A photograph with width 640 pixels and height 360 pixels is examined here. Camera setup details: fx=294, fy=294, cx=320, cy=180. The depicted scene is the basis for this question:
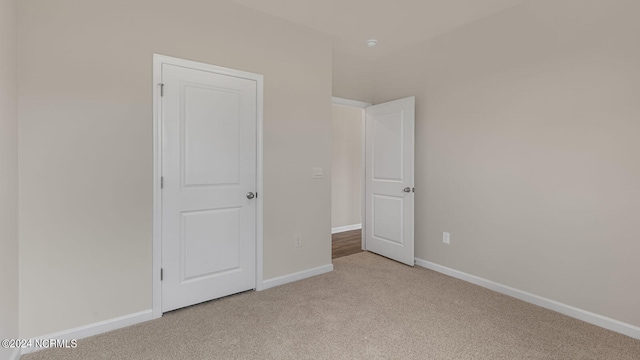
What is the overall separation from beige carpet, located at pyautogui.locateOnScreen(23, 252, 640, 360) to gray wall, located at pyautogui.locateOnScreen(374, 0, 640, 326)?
1.23ft

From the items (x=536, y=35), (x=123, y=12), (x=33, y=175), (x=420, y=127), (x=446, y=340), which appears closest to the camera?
(x=33, y=175)

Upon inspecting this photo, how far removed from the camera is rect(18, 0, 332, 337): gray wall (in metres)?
1.89

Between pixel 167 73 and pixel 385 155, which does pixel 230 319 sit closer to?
pixel 167 73

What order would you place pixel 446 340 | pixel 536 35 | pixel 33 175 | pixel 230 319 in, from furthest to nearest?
pixel 536 35 < pixel 230 319 < pixel 446 340 < pixel 33 175

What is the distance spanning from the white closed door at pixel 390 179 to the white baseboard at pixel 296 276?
0.94 metres

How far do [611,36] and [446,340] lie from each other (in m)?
2.53

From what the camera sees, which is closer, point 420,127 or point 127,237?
point 127,237

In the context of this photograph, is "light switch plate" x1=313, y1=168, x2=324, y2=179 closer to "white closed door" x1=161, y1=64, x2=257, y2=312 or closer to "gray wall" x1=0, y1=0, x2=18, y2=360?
"white closed door" x1=161, y1=64, x2=257, y2=312

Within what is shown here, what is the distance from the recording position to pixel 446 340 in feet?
6.61

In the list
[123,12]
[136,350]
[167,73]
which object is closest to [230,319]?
[136,350]

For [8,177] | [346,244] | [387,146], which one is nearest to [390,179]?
[387,146]

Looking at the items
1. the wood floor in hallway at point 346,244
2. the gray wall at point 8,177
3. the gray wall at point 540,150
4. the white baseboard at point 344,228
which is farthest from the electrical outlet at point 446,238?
the gray wall at point 8,177

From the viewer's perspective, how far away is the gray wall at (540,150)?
2.16m

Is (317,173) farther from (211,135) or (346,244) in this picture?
(346,244)
